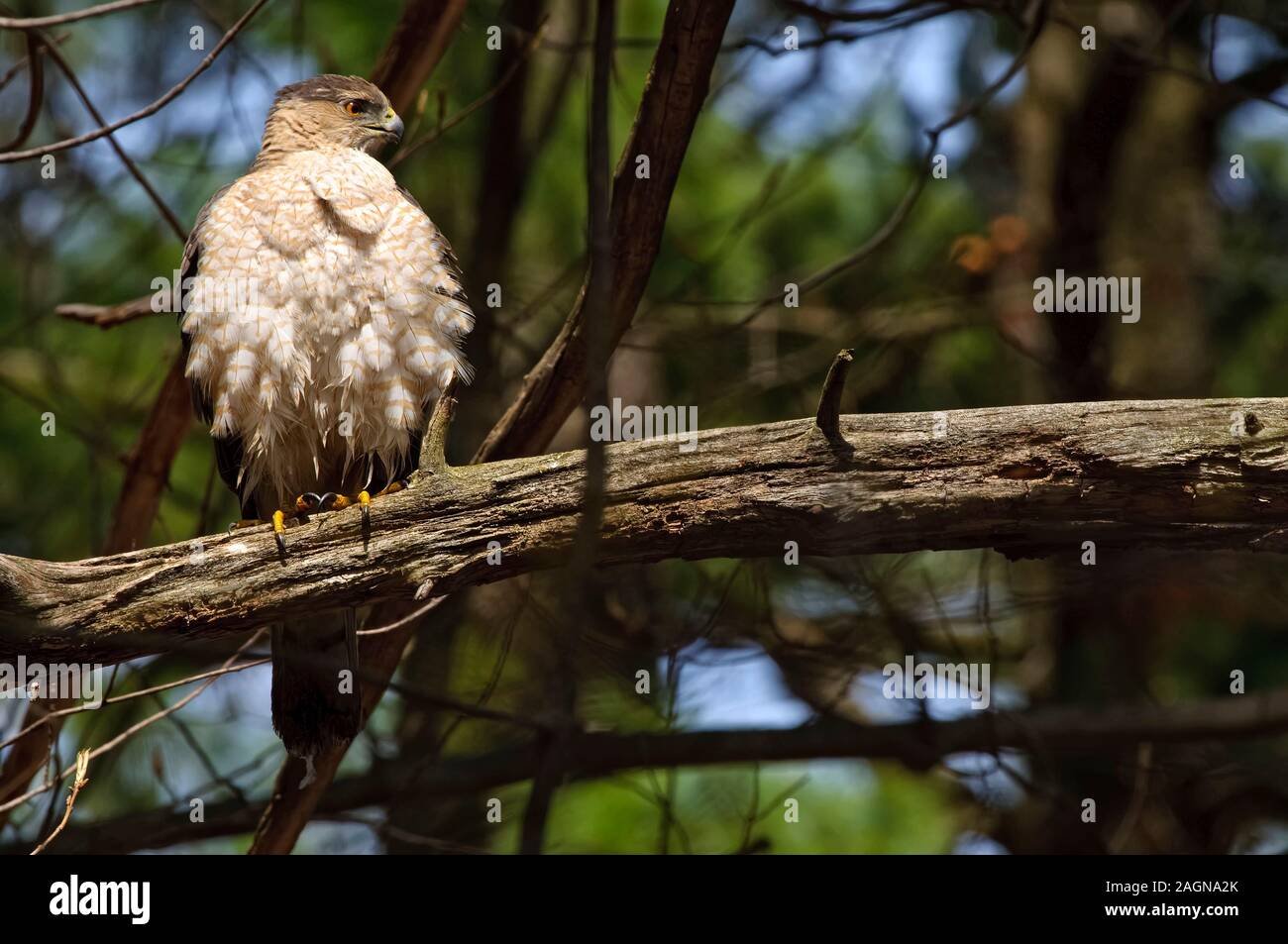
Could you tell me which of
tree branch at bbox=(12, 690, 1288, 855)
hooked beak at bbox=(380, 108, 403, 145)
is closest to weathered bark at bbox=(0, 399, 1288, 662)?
tree branch at bbox=(12, 690, 1288, 855)

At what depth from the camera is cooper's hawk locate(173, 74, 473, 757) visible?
4.23 m

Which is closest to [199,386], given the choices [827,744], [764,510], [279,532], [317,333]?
[317,333]

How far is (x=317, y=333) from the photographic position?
4.23 m

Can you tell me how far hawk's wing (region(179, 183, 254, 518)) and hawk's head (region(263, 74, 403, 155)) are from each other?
1.70 ft

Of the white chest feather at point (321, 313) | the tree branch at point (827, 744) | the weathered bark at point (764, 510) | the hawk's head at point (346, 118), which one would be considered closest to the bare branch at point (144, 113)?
the white chest feather at point (321, 313)

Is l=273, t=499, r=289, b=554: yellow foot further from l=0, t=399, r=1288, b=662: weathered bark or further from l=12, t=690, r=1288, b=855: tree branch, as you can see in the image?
l=12, t=690, r=1288, b=855: tree branch

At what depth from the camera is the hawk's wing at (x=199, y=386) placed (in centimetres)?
445

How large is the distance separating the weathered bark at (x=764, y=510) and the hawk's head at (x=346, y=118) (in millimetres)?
2063

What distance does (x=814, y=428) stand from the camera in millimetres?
3256

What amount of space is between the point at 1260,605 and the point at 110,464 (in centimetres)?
630

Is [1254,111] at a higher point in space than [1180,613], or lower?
higher

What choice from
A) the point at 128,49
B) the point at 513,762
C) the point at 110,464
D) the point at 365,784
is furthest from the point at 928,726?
the point at 128,49

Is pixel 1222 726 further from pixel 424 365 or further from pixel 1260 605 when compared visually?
pixel 424 365

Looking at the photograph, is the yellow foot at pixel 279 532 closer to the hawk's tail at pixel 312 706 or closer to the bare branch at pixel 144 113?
the hawk's tail at pixel 312 706
